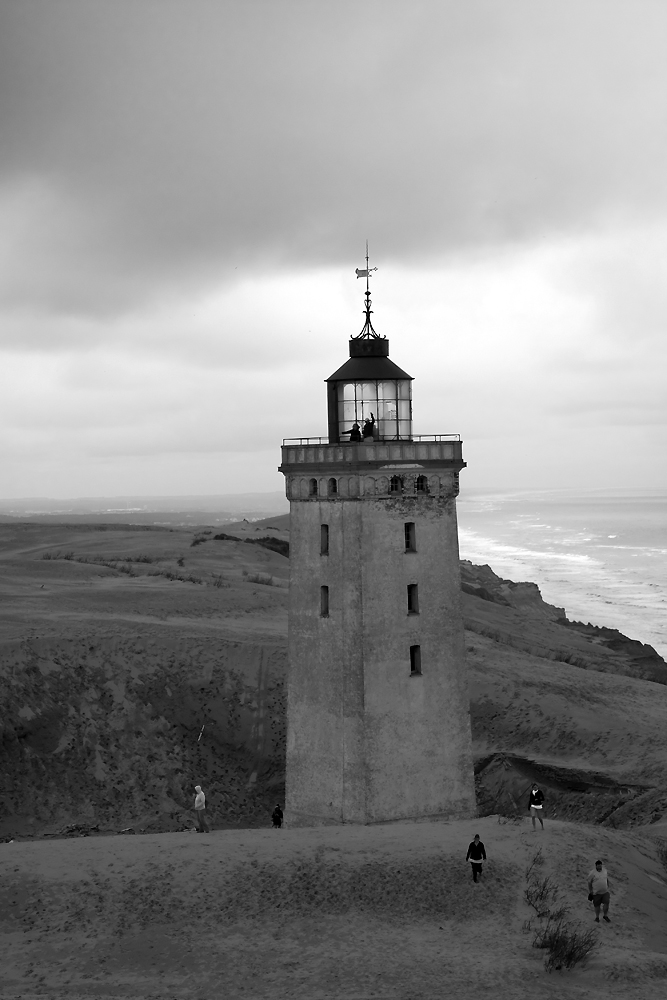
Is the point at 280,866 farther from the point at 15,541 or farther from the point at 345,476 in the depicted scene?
the point at 15,541

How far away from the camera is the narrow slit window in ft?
68.6

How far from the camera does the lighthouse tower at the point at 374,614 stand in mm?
20594

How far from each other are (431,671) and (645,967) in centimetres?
795

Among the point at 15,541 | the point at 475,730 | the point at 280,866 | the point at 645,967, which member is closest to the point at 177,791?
the point at 475,730

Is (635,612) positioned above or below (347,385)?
below

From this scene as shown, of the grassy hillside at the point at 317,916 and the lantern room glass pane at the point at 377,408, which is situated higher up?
the lantern room glass pane at the point at 377,408

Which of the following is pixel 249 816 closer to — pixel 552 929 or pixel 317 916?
pixel 317 916

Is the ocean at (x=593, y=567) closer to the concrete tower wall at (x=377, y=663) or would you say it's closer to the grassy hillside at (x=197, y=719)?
the grassy hillside at (x=197, y=719)

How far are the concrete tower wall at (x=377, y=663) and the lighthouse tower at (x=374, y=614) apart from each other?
0.08 ft

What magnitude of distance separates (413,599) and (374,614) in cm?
94

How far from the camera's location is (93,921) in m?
15.1

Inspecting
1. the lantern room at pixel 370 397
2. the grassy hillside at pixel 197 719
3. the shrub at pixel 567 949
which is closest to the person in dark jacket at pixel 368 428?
the lantern room at pixel 370 397

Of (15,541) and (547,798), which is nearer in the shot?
(547,798)

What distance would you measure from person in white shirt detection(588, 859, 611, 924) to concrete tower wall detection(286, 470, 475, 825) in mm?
5855
